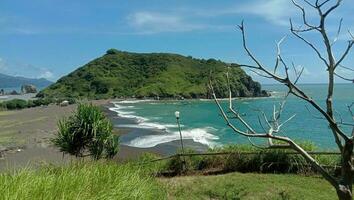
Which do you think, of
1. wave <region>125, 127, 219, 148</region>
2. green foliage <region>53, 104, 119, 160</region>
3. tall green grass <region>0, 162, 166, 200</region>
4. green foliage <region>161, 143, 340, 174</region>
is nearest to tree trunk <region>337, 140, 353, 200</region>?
tall green grass <region>0, 162, 166, 200</region>

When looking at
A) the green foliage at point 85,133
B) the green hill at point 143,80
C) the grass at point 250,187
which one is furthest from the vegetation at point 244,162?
the green hill at point 143,80

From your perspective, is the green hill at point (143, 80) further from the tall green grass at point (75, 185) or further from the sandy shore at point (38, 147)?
the tall green grass at point (75, 185)

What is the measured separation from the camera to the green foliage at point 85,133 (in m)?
23.4

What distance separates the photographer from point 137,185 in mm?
8445

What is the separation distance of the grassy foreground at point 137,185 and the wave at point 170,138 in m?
23.6

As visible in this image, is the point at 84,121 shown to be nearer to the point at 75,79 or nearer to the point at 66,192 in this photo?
the point at 66,192

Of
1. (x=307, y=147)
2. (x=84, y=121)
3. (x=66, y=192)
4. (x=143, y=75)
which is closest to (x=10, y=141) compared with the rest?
(x=84, y=121)

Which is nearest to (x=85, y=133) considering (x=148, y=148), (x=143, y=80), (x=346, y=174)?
(x=148, y=148)

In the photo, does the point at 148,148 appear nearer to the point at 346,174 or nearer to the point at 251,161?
the point at 251,161

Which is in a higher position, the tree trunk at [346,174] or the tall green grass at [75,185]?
the tree trunk at [346,174]

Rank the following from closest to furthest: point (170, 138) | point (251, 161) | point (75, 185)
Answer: point (75, 185) → point (251, 161) → point (170, 138)

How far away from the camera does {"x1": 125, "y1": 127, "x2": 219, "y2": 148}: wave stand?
41634 mm

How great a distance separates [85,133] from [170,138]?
21.9m

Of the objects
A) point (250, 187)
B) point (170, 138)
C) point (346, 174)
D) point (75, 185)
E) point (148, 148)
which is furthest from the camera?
point (170, 138)
